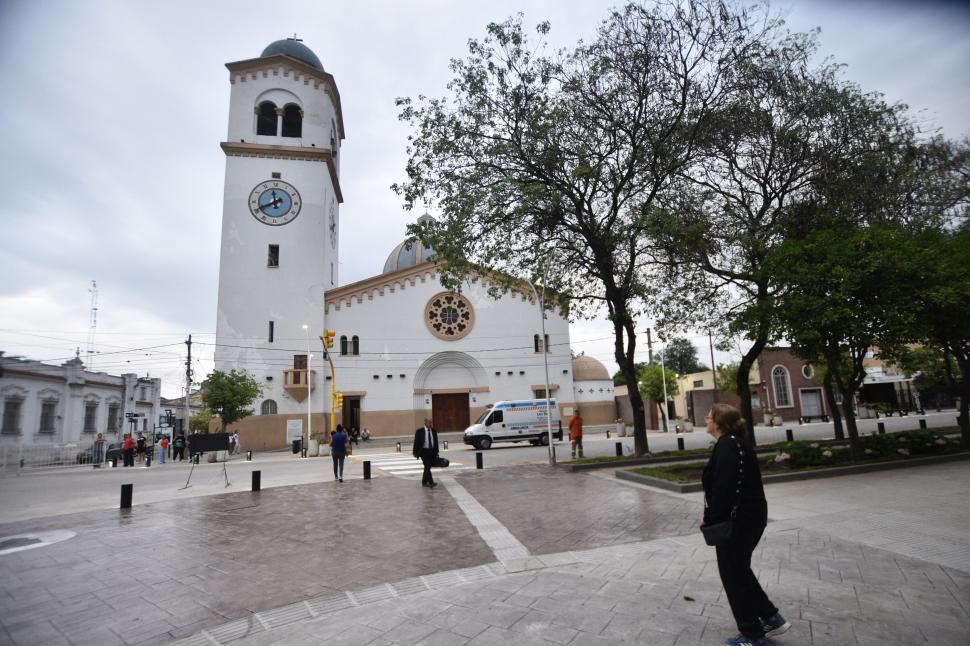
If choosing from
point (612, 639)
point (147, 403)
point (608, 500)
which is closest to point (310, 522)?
point (608, 500)

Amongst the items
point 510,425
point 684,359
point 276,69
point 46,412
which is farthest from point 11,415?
point 684,359

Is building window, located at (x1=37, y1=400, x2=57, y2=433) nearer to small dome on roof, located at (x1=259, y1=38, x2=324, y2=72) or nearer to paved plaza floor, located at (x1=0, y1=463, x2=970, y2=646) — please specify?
paved plaza floor, located at (x1=0, y1=463, x2=970, y2=646)

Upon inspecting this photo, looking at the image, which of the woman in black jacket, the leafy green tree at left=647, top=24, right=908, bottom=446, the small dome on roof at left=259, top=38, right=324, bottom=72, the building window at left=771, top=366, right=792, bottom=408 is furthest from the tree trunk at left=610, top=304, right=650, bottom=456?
the small dome on roof at left=259, top=38, right=324, bottom=72

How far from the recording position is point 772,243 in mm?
14758

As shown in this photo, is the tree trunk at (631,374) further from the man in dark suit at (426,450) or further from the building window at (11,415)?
the building window at (11,415)

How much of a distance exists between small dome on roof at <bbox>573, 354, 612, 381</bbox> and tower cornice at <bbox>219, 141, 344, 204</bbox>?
24.7m

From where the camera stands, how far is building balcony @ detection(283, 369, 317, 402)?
3266cm

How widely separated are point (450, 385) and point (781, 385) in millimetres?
25891

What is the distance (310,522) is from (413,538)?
2.50 meters

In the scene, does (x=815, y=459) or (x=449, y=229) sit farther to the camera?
(x=449, y=229)

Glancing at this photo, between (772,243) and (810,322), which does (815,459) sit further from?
(772,243)

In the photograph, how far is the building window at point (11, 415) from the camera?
7532mm

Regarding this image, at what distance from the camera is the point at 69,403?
2619 cm

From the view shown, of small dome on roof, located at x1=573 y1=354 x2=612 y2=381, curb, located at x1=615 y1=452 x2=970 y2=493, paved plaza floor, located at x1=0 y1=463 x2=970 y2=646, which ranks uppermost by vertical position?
small dome on roof, located at x1=573 y1=354 x2=612 y2=381
